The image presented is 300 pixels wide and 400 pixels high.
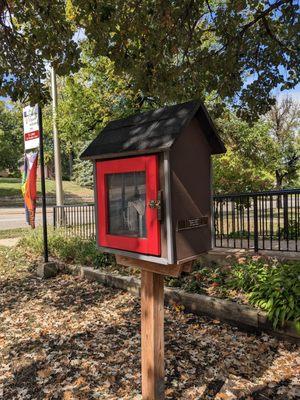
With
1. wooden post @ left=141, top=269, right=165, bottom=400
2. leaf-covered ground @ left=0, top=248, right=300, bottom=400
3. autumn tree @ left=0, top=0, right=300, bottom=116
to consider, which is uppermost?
autumn tree @ left=0, top=0, right=300, bottom=116

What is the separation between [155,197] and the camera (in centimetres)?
221

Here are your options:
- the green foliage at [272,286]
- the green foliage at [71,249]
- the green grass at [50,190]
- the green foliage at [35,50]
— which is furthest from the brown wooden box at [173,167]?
the green grass at [50,190]

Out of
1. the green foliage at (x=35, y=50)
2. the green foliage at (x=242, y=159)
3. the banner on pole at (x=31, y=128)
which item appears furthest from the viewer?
the green foliage at (x=242, y=159)

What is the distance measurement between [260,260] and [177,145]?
12.7ft

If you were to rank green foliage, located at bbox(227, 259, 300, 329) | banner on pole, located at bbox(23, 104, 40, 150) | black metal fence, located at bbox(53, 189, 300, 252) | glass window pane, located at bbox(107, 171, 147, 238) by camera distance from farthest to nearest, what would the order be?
banner on pole, located at bbox(23, 104, 40, 150)
black metal fence, located at bbox(53, 189, 300, 252)
green foliage, located at bbox(227, 259, 300, 329)
glass window pane, located at bbox(107, 171, 147, 238)

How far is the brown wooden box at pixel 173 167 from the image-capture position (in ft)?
7.18

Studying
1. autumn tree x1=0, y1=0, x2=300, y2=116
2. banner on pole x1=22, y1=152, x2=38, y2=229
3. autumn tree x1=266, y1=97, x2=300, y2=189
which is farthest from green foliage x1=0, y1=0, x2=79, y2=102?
autumn tree x1=266, y1=97, x2=300, y2=189

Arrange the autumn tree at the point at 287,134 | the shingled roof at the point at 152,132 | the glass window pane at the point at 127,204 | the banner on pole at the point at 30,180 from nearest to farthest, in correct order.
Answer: the shingled roof at the point at 152,132 < the glass window pane at the point at 127,204 < the banner on pole at the point at 30,180 < the autumn tree at the point at 287,134

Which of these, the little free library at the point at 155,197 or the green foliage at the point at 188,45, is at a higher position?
the green foliage at the point at 188,45

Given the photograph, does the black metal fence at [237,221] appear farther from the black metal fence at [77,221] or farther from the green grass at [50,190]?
the green grass at [50,190]

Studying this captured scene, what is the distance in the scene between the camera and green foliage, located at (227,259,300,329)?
13.0 ft

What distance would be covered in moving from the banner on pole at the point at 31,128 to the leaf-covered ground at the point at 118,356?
133 inches

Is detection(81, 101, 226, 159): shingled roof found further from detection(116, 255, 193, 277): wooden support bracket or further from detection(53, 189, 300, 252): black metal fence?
detection(53, 189, 300, 252): black metal fence

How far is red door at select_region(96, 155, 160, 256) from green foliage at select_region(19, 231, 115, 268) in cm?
426
